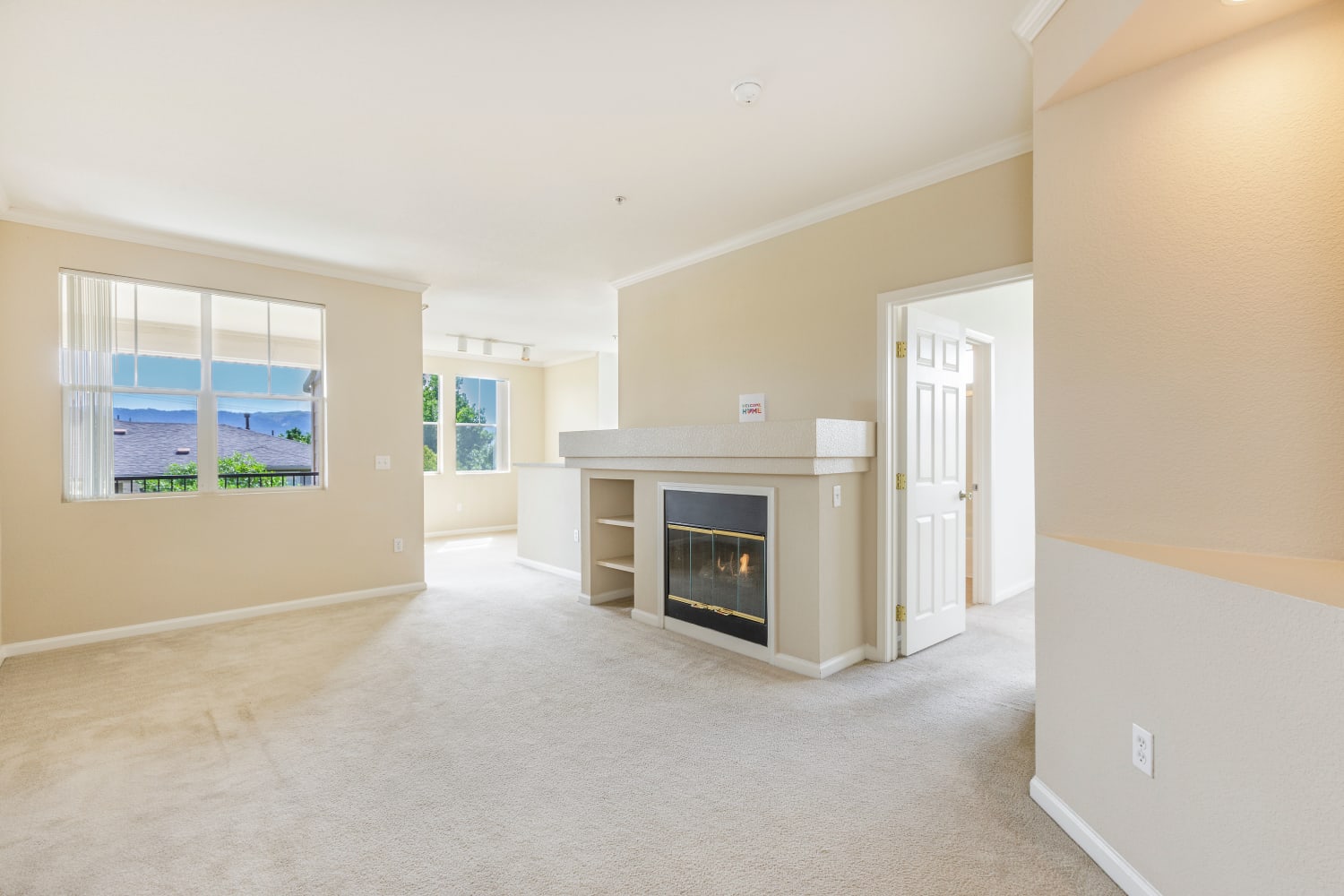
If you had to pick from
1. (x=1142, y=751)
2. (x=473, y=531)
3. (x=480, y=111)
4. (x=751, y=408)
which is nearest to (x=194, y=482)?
(x=480, y=111)

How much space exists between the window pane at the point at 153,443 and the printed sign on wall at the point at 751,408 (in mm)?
3939

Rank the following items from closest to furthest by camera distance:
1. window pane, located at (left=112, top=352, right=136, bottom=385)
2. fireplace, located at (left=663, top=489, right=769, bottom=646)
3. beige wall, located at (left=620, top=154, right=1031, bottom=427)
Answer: beige wall, located at (left=620, top=154, right=1031, bottom=427)
fireplace, located at (left=663, top=489, right=769, bottom=646)
window pane, located at (left=112, top=352, right=136, bottom=385)

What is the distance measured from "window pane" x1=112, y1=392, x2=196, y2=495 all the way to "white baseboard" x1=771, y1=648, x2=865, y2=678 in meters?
4.30

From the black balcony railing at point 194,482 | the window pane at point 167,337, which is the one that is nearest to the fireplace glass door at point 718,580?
the black balcony railing at point 194,482

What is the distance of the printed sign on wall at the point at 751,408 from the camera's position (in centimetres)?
427

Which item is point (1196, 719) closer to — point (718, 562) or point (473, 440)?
point (718, 562)

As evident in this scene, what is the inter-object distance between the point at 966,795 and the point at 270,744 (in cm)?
280

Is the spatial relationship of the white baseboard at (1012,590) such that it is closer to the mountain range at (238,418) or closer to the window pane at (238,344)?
the mountain range at (238,418)

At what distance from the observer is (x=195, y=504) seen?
14.4 ft

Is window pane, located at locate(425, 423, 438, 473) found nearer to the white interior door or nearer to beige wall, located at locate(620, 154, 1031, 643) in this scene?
beige wall, located at locate(620, 154, 1031, 643)

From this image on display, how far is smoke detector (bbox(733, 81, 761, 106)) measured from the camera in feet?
8.30

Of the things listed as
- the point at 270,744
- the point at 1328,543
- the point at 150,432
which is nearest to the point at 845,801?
the point at 1328,543

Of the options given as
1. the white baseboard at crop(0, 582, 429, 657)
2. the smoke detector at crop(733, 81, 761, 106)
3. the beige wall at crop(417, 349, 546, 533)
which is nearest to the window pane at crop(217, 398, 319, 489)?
the white baseboard at crop(0, 582, 429, 657)

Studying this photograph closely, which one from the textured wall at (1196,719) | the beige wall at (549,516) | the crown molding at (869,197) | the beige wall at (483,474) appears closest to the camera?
the textured wall at (1196,719)
